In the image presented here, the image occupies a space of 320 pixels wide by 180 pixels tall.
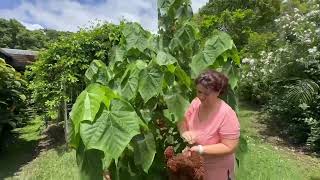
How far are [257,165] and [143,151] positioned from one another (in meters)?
4.68

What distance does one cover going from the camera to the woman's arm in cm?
244

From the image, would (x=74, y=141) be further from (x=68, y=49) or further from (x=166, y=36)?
(x=68, y=49)

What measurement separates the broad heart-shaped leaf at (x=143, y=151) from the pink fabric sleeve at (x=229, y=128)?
1.71 ft

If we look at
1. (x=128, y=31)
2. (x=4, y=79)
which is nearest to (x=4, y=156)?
(x=4, y=79)

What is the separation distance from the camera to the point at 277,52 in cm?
1095

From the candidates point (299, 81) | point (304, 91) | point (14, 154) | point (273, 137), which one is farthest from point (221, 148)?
point (14, 154)

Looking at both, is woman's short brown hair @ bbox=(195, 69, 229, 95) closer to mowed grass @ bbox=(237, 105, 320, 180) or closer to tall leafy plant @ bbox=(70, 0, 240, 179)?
tall leafy plant @ bbox=(70, 0, 240, 179)

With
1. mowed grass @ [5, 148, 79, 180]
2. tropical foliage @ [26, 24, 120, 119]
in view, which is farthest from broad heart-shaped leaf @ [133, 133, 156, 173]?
tropical foliage @ [26, 24, 120, 119]

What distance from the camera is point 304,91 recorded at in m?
8.91

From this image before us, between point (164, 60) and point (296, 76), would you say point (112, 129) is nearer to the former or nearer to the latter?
point (164, 60)

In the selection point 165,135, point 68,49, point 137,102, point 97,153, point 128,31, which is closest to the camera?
point 97,153

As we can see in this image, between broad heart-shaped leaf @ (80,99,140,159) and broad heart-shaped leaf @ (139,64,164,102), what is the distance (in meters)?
0.36

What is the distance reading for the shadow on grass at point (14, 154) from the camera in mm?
7984

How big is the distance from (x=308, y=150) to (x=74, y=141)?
7596 mm
